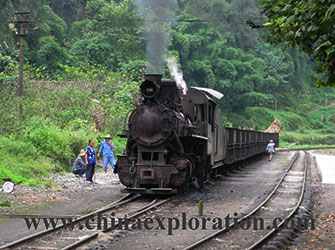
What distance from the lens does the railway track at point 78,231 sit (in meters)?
7.35

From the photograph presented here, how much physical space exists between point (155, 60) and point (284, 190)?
18.7 feet

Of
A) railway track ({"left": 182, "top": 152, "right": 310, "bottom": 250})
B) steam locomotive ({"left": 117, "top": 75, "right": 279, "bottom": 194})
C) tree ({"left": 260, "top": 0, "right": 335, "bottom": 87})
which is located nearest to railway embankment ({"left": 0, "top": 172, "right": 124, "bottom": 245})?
steam locomotive ({"left": 117, "top": 75, "right": 279, "bottom": 194})

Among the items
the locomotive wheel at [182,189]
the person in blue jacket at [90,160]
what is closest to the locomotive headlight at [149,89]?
the locomotive wheel at [182,189]

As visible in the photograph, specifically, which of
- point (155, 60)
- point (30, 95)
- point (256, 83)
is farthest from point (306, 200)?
point (256, 83)

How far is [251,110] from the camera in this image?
64.2 m

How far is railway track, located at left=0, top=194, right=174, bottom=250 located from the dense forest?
14.7 ft

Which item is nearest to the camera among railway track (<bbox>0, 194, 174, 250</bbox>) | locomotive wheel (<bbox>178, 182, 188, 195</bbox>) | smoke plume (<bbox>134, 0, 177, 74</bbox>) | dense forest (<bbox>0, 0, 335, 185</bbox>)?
railway track (<bbox>0, 194, 174, 250</bbox>)

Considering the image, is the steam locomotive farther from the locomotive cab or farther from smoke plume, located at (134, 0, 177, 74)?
smoke plume, located at (134, 0, 177, 74)

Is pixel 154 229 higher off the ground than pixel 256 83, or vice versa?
pixel 256 83

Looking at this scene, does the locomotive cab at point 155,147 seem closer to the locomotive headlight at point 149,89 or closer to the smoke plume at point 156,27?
the locomotive headlight at point 149,89

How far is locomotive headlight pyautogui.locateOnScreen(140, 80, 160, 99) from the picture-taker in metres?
12.5

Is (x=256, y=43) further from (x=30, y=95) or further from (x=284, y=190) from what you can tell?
(x=284, y=190)

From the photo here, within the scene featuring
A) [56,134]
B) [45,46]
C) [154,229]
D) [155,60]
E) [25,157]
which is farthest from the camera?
[45,46]

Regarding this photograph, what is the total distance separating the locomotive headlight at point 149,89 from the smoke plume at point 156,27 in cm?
141
